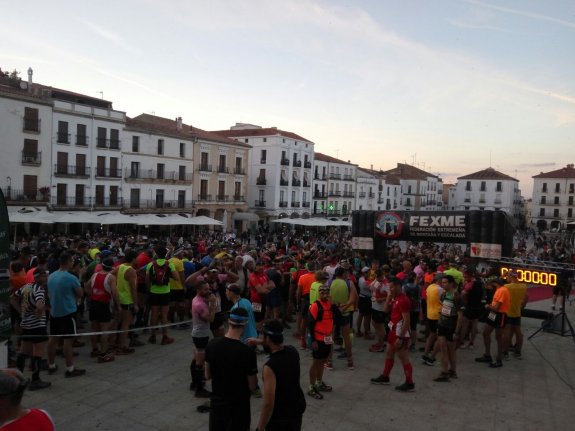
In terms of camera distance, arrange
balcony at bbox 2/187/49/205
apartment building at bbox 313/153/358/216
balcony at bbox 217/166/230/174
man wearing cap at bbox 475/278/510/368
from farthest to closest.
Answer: apartment building at bbox 313/153/358/216
balcony at bbox 217/166/230/174
balcony at bbox 2/187/49/205
man wearing cap at bbox 475/278/510/368

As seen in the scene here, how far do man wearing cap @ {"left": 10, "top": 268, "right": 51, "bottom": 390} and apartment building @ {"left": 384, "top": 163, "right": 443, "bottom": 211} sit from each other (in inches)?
2814

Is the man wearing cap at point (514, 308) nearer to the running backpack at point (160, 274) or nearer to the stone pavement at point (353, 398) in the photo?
the stone pavement at point (353, 398)

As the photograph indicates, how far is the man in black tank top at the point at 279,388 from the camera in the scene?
3605mm

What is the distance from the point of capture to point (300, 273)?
9.76m

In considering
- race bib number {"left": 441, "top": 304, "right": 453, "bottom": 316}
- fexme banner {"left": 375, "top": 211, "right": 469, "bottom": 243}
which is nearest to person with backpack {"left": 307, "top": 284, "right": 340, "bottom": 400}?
race bib number {"left": 441, "top": 304, "right": 453, "bottom": 316}

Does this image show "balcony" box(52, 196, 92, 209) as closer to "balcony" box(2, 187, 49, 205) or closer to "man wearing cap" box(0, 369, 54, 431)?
"balcony" box(2, 187, 49, 205)

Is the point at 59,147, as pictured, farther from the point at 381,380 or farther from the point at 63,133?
the point at 381,380

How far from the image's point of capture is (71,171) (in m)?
31.7

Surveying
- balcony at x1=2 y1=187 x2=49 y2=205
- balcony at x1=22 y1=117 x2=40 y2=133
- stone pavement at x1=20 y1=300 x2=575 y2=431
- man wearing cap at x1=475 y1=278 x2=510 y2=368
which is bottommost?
stone pavement at x1=20 y1=300 x2=575 y2=431

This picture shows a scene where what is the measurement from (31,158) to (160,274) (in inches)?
1026

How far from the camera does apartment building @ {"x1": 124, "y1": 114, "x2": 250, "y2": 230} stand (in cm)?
3606

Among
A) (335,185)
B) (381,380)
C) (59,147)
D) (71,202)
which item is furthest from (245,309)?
(335,185)

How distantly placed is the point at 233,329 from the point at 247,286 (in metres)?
5.02

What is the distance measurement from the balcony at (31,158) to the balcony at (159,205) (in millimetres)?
6913
